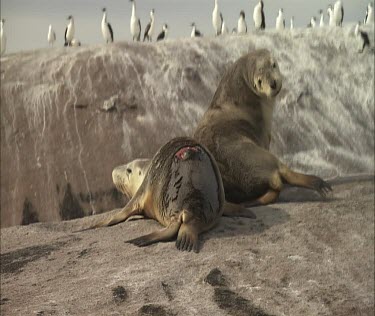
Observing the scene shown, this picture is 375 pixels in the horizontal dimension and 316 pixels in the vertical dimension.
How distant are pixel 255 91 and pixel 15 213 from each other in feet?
12.5

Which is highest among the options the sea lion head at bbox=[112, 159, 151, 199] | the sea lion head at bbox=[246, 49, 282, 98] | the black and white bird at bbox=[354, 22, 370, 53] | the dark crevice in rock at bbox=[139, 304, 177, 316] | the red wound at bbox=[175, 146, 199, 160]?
the black and white bird at bbox=[354, 22, 370, 53]

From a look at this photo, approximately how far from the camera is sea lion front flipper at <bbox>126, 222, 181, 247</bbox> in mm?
3641

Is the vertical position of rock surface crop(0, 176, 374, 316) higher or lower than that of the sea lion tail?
lower

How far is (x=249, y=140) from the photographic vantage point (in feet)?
16.5

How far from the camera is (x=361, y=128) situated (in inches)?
349

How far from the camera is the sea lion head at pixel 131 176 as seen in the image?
4887 millimetres

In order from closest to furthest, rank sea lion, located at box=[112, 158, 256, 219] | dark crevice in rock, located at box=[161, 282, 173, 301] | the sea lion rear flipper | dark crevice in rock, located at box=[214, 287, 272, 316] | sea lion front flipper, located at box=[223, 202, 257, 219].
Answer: dark crevice in rock, located at box=[214, 287, 272, 316] → dark crevice in rock, located at box=[161, 282, 173, 301] → the sea lion rear flipper → sea lion front flipper, located at box=[223, 202, 257, 219] → sea lion, located at box=[112, 158, 256, 219]

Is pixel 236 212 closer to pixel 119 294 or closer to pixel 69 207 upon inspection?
pixel 119 294

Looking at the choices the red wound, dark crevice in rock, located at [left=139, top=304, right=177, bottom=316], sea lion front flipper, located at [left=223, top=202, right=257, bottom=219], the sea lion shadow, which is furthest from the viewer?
A: sea lion front flipper, located at [left=223, top=202, right=257, bottom=219]

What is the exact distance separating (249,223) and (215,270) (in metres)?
0.92

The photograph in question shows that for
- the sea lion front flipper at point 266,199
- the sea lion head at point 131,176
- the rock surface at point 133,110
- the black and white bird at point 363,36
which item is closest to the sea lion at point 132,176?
the sea lion head at point 131,176

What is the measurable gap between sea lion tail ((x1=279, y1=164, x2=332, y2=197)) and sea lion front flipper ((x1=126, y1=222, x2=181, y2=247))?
1.34 metres

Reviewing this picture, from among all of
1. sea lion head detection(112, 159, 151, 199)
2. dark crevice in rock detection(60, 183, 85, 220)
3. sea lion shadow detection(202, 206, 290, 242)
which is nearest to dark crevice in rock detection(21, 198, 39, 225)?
dark crevice in rock detection(60, 183, 85, 220)

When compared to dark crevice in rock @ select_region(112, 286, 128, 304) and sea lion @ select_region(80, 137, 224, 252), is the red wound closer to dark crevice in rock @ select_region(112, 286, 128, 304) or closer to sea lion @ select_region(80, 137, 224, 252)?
sea lion @ select_region(80, 137, 224, 252)
